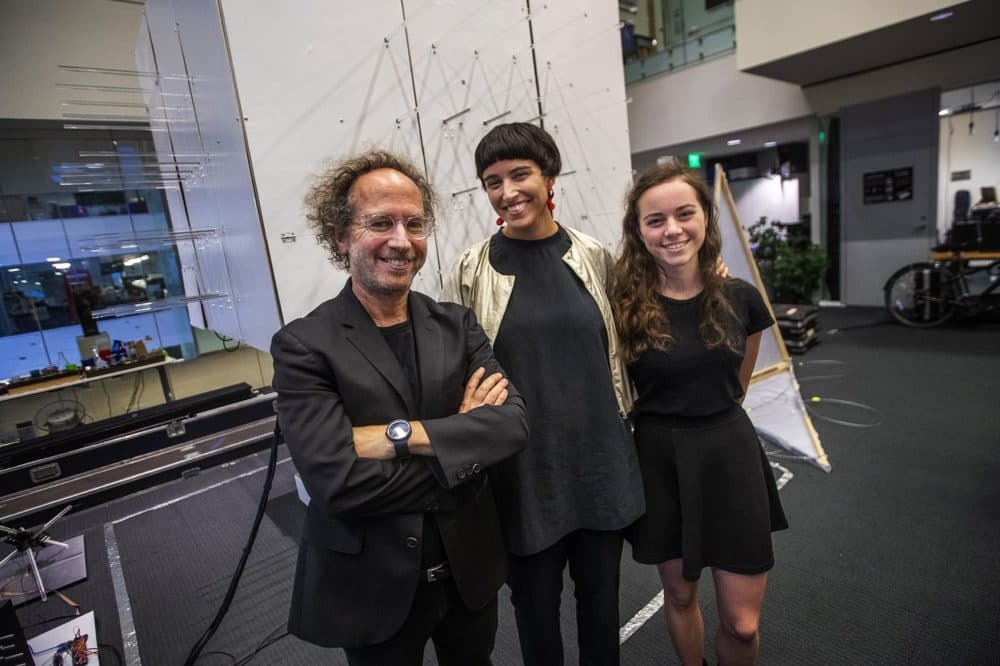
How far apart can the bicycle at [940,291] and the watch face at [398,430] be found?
732 cm

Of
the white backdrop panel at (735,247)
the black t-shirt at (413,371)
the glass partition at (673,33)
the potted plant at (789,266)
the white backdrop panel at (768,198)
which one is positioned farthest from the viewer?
the white backdrop panel at (768,198)

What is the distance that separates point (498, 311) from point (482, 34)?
2217mm

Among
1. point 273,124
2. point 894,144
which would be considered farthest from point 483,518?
point 894,144

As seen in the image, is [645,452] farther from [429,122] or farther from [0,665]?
[0,665]

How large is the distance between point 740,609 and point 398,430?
3.82 ft

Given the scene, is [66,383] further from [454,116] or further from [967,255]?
[967,255]

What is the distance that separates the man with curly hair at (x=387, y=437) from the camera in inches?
40.3

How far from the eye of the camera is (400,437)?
103 centimetres

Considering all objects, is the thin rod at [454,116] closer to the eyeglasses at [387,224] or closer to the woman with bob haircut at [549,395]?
the woman with bob haircut at [549,395]

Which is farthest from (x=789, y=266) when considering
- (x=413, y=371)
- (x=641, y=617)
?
(x=413, y=371)

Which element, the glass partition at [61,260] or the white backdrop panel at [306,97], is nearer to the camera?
the white backdrop panel at [306,97]

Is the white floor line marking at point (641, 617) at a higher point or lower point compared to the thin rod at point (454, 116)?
lower

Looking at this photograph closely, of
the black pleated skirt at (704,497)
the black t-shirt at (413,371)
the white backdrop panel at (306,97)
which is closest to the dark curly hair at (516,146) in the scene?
the black t-shirt at (413,371)

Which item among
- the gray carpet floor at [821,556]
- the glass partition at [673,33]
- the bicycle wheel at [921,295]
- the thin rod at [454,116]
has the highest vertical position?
the glass partition at [673,33]
